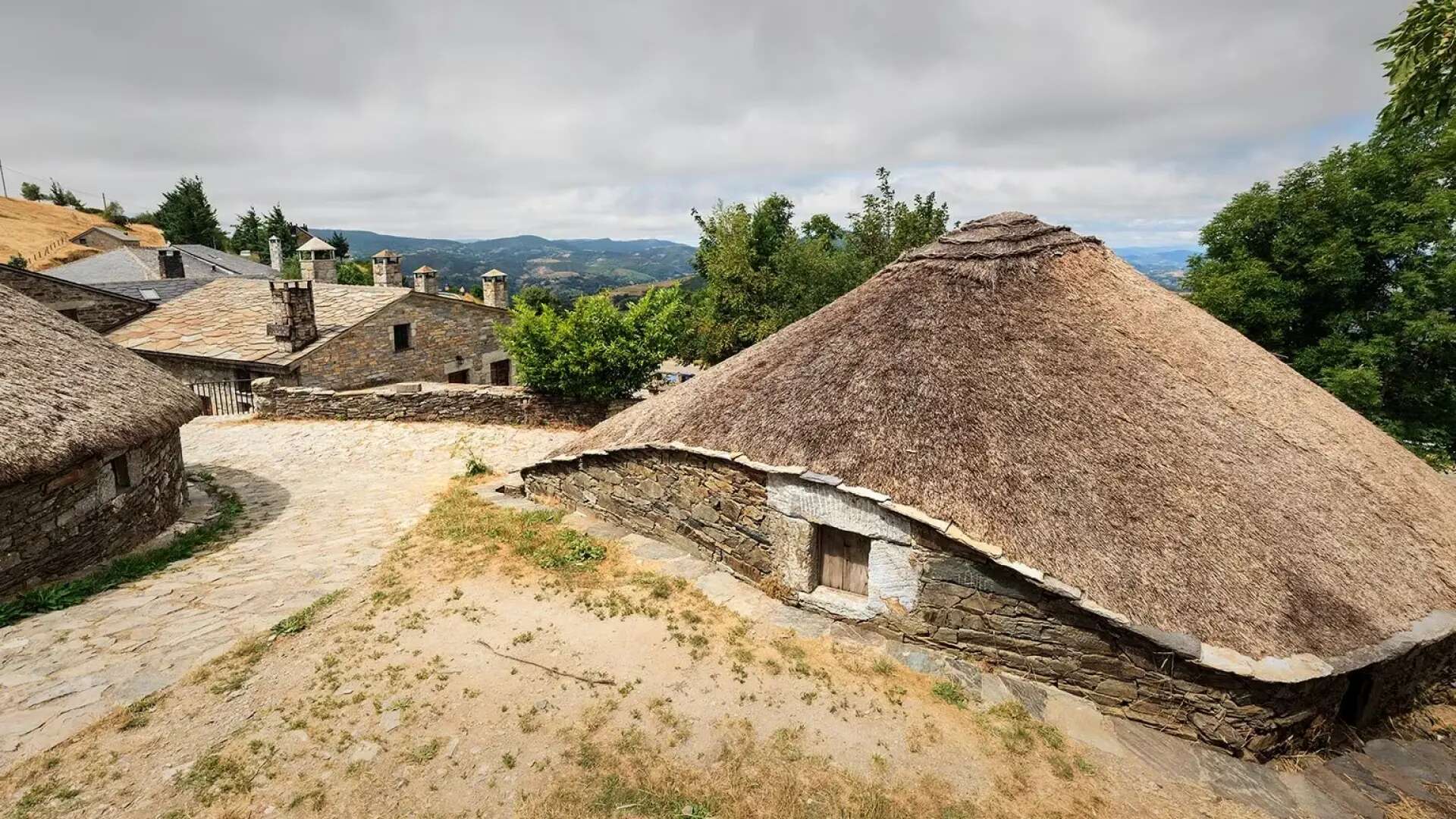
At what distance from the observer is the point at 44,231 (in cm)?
5453

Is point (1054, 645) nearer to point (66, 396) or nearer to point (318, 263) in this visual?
point (66, 396)

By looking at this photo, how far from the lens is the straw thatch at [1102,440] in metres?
6.13

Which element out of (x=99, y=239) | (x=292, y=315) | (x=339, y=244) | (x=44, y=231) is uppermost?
(x=44, y=231)

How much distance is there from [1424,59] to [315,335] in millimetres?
23495

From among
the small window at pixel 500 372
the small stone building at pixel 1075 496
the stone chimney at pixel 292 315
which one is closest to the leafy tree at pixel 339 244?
the small window at pixel 500 372

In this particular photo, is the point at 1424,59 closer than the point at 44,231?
Yes

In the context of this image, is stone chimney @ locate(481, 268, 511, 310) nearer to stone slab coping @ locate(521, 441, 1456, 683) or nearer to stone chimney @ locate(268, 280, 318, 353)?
stone chimney @ locate(268, 280, 318, 353)

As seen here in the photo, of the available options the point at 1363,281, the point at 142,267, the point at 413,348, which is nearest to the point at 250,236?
the point at 142,267

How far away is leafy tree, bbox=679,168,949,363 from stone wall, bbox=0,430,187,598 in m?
20.5

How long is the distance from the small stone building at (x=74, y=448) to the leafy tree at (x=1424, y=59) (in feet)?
48.5

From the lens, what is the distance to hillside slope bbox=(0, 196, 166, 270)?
45.8m

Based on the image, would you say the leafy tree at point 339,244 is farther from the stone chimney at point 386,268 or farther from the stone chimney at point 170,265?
the stone chimney at point 386,268

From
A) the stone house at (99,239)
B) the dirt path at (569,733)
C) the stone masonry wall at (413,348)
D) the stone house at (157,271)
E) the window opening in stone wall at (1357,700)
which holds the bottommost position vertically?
the window opening in stone wall at (1357,700)

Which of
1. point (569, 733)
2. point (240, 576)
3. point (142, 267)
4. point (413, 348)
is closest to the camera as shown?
point (569, 733)
